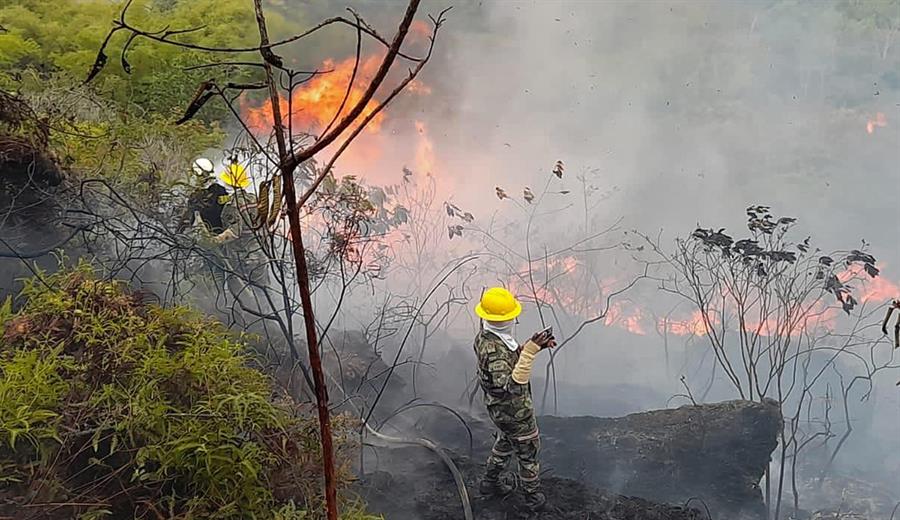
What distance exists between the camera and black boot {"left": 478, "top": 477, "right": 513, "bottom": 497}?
2.94 metres

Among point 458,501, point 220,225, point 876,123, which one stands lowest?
point 458,501

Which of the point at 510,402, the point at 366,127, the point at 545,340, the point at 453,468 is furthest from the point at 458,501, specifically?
the point at 366,127

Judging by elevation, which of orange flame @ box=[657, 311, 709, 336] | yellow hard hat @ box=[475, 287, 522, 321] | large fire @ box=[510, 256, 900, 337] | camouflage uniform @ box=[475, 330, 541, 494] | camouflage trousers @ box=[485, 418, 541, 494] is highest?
large fire @ box=[510, 256, 900, 337]

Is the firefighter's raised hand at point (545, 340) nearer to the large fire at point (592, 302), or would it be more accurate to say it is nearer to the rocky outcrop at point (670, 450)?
the rocky outcrop at point (670, 450)

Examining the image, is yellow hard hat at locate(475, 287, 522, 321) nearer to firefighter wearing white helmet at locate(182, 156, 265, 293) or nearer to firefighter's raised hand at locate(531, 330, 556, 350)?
firefighter's raised hand at locate(531, 330, 556, 350)

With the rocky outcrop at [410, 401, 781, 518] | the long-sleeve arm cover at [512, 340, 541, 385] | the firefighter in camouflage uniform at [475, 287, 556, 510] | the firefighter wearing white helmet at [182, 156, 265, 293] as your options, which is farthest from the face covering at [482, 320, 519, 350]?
the firefighter wearing white helmet at [182, 156, 265, 293]

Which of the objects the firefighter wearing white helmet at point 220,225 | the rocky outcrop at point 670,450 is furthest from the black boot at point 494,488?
the firefighter wearing white helmet at point 220,225

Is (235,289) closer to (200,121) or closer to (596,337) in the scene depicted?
(200,121)

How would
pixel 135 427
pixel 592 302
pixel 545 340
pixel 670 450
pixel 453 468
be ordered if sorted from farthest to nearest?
pixel 592 302
pixel 670 450
pixel 453 468
pixel 545 340
pixel 135 427

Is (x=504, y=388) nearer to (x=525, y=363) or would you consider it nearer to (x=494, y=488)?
(x=525, y=363)

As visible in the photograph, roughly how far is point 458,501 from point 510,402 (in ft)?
1.55

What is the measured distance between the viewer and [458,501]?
2883 millimetres

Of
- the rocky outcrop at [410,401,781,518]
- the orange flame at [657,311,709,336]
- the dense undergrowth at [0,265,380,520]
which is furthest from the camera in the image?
the orange flame at [657,311,709,336]

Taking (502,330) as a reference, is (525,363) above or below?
below
